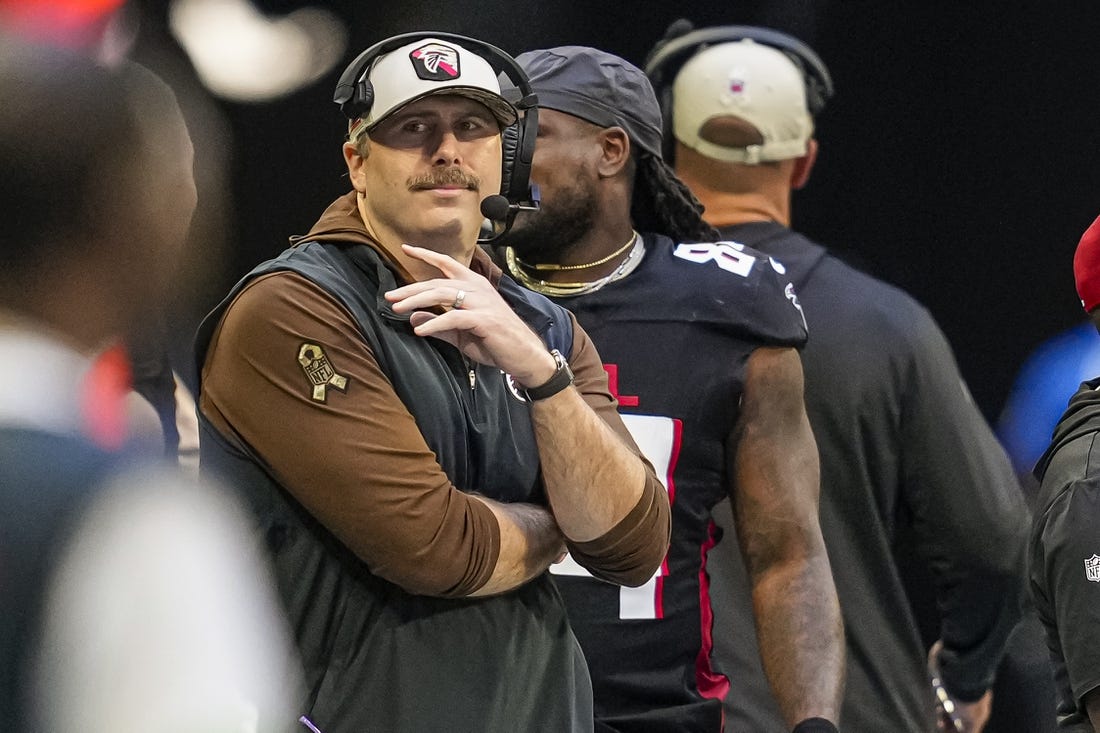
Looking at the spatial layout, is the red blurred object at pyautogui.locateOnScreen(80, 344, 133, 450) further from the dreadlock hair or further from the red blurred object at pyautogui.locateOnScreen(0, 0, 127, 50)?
the dreadlock hair

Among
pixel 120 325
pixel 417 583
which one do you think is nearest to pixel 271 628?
pixel 120 325

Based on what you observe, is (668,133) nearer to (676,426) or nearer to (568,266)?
(568,266)

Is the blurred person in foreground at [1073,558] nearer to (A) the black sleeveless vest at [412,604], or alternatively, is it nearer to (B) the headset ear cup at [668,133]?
(A) the black sleeveless vest at [412,604]

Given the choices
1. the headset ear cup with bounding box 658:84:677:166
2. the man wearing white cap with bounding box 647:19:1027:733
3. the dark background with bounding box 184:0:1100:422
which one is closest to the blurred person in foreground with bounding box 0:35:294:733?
the man wearing white cap with bounding box 647:19:1027:733

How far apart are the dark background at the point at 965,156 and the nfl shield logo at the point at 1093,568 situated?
76.8 inches

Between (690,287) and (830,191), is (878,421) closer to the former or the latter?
(690,287)

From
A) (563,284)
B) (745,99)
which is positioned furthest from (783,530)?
(745,99)

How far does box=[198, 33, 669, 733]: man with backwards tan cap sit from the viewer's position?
7.04 ft

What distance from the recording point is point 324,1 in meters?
3.93

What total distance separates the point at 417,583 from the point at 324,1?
2.11 metres

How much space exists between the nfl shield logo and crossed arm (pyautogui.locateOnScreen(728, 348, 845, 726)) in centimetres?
62

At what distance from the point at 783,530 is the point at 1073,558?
2.01 ft

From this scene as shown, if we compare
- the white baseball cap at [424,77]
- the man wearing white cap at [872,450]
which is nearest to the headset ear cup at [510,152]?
the white baseball cap at [424,77]

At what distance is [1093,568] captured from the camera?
2514mm
